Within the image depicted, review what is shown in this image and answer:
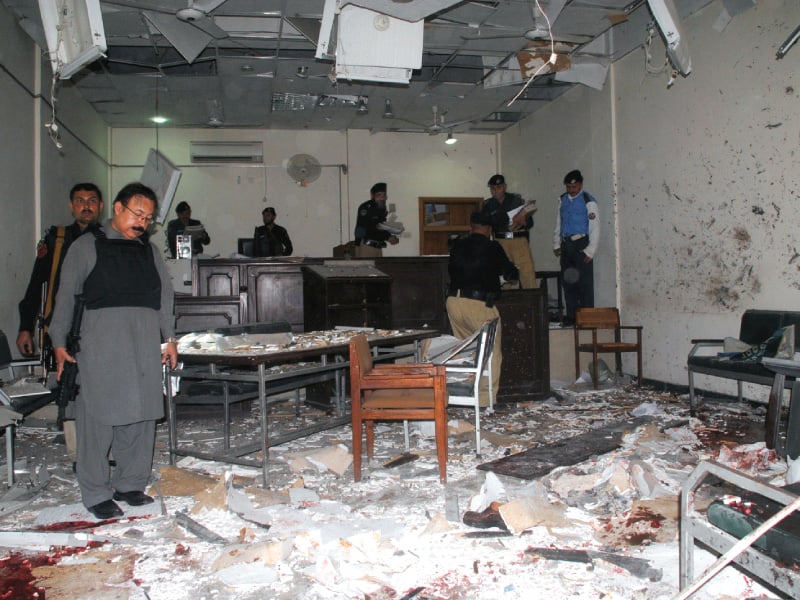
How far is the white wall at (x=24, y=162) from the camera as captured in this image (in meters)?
6.29

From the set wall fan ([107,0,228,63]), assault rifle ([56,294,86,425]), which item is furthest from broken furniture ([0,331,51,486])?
wall fan ([107,0,228,63])

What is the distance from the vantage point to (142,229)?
3.30m

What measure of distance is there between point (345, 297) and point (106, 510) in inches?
127

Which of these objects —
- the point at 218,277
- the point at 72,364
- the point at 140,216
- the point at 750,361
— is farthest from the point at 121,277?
the point at 750,361

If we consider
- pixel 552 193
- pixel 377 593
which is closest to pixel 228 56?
pixel 552 193

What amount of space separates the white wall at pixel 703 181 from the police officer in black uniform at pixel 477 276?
2.12 metres

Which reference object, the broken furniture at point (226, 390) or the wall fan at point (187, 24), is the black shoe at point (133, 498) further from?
the wall fan at point (187, 24)

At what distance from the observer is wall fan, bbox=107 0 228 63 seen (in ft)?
Answer: 20.1

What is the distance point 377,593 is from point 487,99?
8512 mm

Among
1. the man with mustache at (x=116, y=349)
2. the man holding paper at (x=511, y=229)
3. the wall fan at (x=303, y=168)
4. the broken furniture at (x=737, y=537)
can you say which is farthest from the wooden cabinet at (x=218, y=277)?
the broken furniture at (x=737, y=537)

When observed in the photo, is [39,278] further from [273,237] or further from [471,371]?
[273,237]

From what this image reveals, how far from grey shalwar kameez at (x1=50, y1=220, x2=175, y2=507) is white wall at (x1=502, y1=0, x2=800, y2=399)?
509 centimetres

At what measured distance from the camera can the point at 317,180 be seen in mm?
11500

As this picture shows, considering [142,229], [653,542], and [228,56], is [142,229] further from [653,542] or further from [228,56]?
[228,56]
